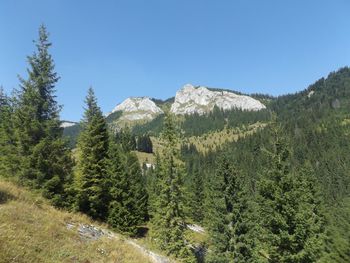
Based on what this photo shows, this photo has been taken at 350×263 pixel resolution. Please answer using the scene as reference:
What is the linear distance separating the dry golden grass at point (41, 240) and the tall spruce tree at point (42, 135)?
33.5 feet

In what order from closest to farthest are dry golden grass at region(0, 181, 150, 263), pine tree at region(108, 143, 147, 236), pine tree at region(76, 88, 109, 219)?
dry golden grass at region(0, 181, 150, 263) < pine tree at region(76, 88, 109, 219) < pine tree at region(108, 143, 147, 236)

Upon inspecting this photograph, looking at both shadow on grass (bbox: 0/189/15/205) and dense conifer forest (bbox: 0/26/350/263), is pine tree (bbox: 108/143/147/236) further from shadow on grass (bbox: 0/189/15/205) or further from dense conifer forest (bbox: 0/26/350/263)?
shadow on grass (bbox: 0/189/15/205)

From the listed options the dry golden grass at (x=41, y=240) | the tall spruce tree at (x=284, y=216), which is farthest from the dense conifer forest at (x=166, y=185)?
the dry golden grass at (x=41, y=240)

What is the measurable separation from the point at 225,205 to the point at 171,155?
30.3 ft

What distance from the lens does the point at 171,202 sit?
110 ft

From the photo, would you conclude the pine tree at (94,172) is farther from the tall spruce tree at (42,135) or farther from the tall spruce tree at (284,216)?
the tall spruce tree at (284,216)

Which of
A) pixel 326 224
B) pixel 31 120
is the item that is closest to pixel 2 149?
pixel 31 120

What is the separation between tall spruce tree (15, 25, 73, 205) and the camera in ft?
89.0

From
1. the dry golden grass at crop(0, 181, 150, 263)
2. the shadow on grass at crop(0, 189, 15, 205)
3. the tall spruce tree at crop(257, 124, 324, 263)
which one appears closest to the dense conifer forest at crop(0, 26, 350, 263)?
the tall spruce tree at crop(257, 124, 324, 263)

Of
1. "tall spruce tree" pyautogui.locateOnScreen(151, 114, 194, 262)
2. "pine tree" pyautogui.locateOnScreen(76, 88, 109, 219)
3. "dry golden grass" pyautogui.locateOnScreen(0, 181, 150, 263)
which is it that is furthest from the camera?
"tall spruce tree" pyautogui.locateOnScreen(151, 114, 194, 262)

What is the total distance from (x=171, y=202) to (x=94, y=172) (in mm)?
8350

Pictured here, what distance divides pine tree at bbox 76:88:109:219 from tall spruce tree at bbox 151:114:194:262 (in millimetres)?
5894

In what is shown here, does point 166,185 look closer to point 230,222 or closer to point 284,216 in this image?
point 230,222

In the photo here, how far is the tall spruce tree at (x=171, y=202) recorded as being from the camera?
1286 inches
